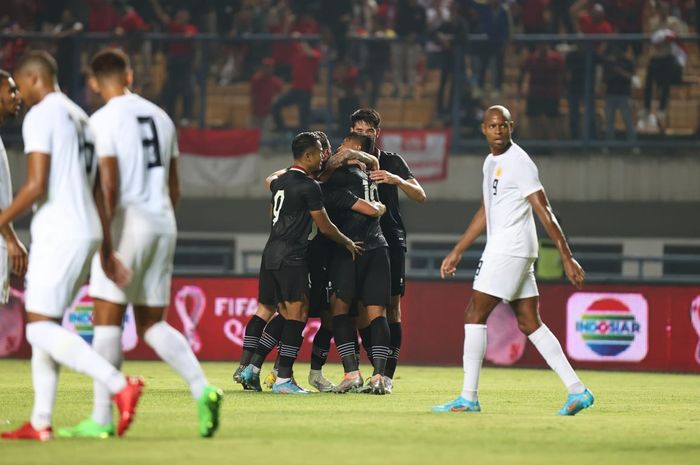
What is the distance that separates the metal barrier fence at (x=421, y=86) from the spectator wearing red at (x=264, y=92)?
0.67 ft

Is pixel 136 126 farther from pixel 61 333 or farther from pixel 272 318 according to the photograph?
pixel 272 318

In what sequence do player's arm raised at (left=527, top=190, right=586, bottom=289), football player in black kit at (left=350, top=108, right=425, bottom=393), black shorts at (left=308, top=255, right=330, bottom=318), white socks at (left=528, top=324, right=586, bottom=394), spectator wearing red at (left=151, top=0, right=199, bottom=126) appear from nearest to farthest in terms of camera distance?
player's arm raised at (left=527, top=190, right=586, bottom=289)
white socks at (left=528, top=324, right=586, bottom=394)
football player in black kit at (left=350, top=108, right=425, bottom=393)
black shorts at (left=308, top=255, right=330, bottom=318)
spectator wearing red at (left=151, top=0, right=199, bottom=126)

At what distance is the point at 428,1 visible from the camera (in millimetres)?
25875

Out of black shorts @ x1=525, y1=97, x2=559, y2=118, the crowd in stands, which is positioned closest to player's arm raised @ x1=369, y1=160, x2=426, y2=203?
black shorts @ x1=525, y1=97, x2=559, y2=118

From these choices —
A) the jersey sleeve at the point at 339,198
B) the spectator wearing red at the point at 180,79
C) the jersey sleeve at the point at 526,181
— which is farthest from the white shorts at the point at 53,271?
the spectator wearing red at the point at 180,79

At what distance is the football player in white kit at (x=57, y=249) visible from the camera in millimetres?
7906

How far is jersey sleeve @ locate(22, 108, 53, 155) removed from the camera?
26.0ft

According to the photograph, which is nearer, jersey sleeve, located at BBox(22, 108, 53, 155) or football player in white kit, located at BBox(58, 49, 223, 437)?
jersey sleeve, located at BBox(22, 108, 53, 155)

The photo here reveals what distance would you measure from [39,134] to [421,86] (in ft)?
54.6

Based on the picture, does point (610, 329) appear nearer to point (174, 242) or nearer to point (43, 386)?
point (174, 242)

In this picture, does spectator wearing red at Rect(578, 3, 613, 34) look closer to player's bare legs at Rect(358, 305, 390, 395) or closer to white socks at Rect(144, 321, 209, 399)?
player's bare legs at Rect(358, 305, 390, 395)

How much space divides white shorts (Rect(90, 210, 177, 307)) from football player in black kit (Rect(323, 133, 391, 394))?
14.0ft

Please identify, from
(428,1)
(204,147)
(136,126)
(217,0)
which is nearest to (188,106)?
(204,147)

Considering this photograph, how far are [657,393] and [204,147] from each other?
12.2 meters
